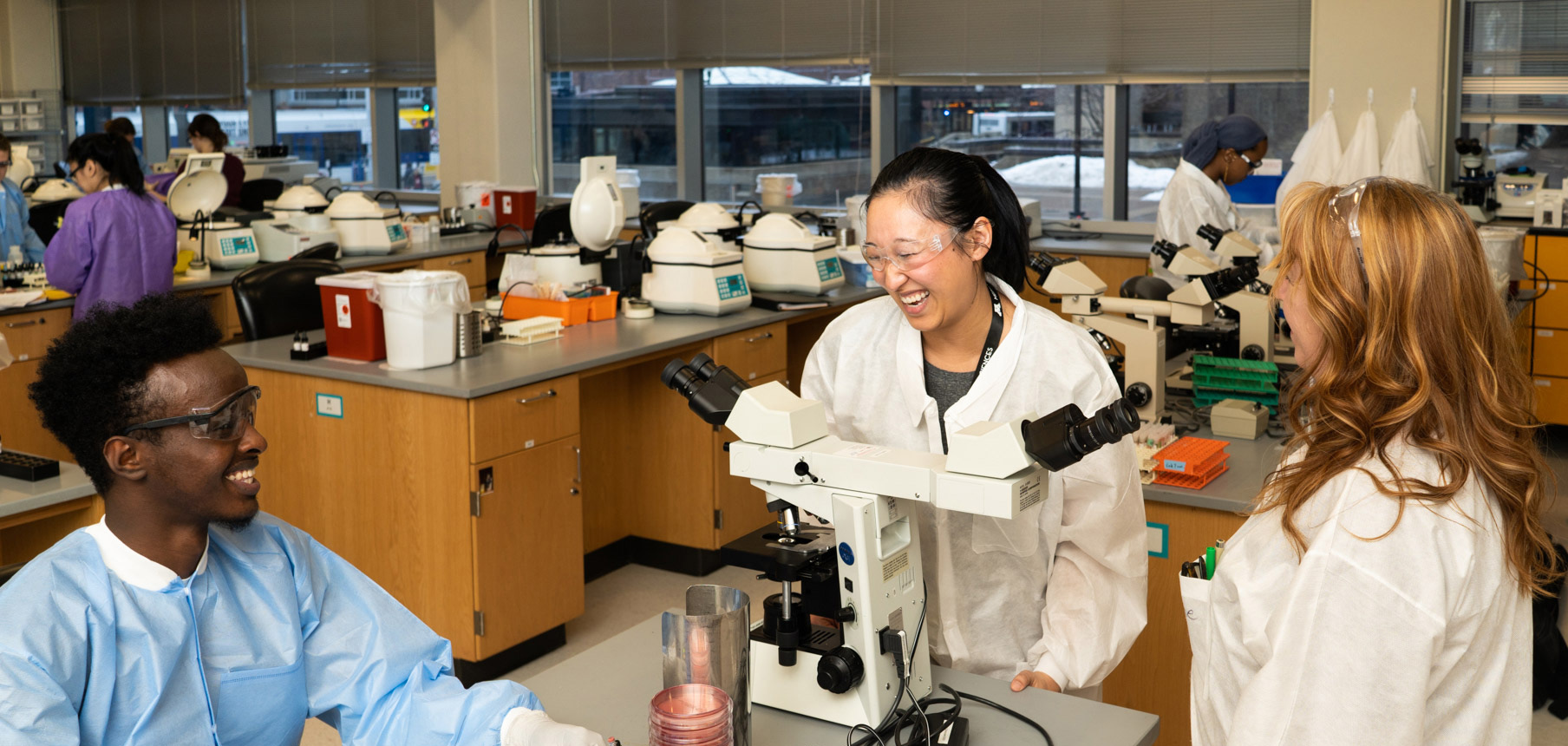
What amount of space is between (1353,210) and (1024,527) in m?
0.73

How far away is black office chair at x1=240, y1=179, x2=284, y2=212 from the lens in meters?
7.00

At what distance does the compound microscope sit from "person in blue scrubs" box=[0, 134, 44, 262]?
17.7 ft

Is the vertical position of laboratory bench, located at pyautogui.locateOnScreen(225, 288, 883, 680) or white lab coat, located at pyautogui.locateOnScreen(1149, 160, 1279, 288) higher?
white lab coat, located at pyautogui.locateOnScreen(1149, 160, 1279, 288)

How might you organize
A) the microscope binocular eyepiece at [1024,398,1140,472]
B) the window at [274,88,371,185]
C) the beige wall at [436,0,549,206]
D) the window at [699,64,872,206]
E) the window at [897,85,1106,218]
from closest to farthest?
the microscope binocular eyepiece at [1024,398,1140,472]
the window at [897,85,1106,218]
the window at [699,64,872,206]
the beige wall at [436,0,549,206]
the window at [274,88,371,185]

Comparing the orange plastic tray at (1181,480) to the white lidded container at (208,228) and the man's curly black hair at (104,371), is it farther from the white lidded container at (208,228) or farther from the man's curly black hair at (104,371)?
the white lidded container at (208,228)

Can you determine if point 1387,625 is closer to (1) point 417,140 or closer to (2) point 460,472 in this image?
(2) point 460,472

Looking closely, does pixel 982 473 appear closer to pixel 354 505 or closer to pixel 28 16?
pixel 354 505

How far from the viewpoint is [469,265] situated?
6.16 metres

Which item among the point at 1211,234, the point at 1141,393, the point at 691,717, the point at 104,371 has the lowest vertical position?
the point at 691,717

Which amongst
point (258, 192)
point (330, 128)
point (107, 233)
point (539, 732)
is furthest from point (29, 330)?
point (330, 128)

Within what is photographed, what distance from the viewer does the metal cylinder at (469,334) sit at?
333 cm

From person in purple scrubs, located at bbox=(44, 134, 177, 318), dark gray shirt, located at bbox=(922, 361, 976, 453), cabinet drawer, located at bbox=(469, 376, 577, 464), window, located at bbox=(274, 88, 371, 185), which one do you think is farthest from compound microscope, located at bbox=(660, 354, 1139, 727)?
window, located at bbox=(274, 88, 371, 185)

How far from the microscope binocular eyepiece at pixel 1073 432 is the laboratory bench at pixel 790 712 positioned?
0.39 meters

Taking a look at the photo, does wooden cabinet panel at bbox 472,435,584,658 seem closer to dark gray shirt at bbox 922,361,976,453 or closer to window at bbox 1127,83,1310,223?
dark gray shirt at bbox 922,361,976,453
